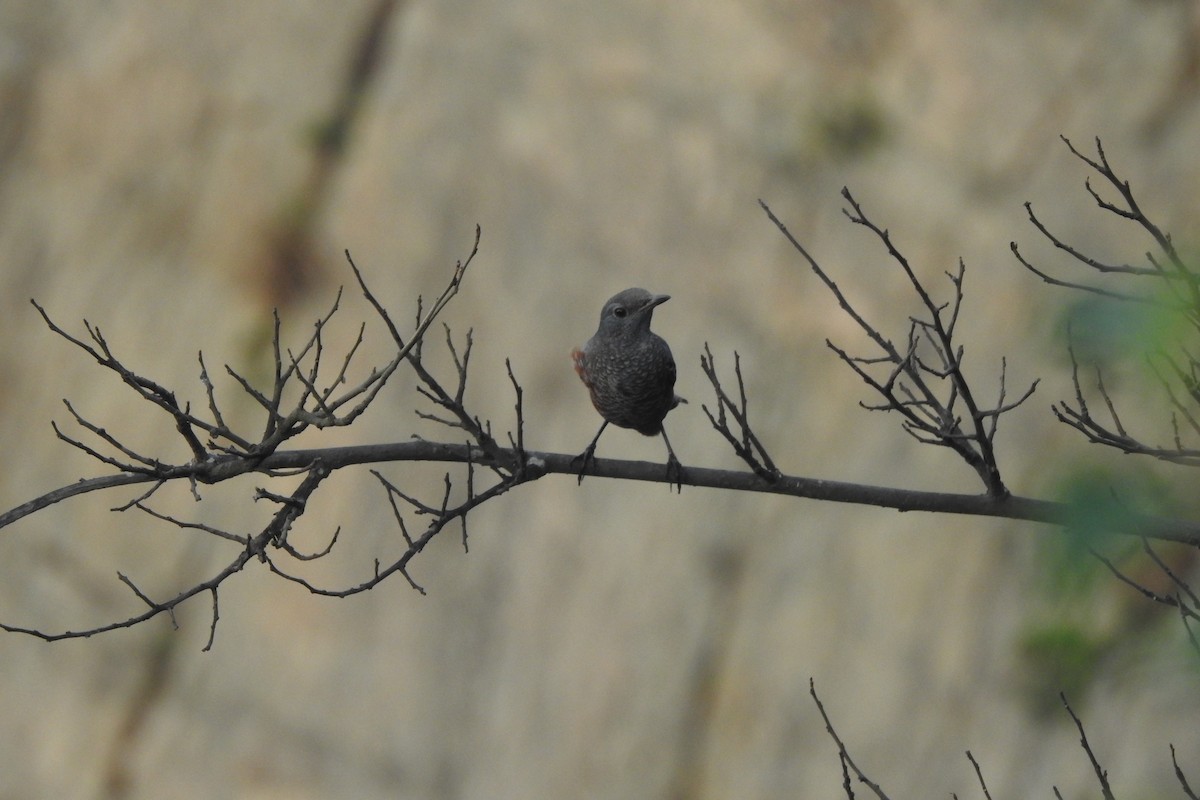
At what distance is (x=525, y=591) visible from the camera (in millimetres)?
11227

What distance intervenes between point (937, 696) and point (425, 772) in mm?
4879

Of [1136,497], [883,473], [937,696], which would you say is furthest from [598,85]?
[1136,497]

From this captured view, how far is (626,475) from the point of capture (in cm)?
527

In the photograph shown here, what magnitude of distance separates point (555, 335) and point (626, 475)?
20.9 ft

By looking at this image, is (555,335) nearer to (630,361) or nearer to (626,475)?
(630,361)

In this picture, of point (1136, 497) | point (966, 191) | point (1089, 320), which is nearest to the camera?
point (1089, 320)

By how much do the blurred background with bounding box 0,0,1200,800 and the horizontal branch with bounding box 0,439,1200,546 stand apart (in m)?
6.17

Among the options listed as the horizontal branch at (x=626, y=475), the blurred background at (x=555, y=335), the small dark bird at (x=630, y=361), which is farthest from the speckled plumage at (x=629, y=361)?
the blurred background at (x=555, y=335)

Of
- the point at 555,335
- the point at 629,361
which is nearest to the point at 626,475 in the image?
the point at 629,361

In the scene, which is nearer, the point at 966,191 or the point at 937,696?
the point at 937,696

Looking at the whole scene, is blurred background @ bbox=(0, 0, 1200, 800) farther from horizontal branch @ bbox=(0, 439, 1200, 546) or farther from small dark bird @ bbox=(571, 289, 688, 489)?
horizontal branch @ bbox=(0, 439, 1200, 546)

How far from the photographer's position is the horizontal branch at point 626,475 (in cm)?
434

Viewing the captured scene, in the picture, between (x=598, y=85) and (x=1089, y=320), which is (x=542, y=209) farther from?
(x=1089, y=320)

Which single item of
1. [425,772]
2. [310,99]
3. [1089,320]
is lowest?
[1089,320]
